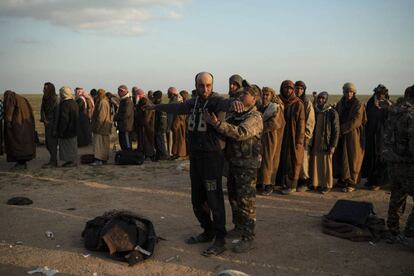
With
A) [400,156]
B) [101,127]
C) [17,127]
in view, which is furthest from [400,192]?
[17,127]

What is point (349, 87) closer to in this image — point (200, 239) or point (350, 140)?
point (350, 140)

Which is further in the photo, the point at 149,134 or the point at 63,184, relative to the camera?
the point at 149,134

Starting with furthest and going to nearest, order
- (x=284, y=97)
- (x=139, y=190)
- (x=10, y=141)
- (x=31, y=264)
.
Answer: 1. (x=10, y=141)
2. (x=139, y=190)
3. (x=284, y=97)
4. (x=31, y=264)

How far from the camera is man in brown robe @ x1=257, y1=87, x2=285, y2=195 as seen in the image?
25.0 ft

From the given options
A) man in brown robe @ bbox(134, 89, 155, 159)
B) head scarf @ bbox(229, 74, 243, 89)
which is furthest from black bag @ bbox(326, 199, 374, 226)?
man in brown robe @ bbox(134, 89, 155, 159)

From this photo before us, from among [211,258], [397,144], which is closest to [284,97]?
[397,144]

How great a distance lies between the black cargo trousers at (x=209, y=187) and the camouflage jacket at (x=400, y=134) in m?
2.19

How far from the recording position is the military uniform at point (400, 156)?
5.19m

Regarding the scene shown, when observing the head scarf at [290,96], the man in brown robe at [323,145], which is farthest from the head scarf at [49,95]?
the man in brown robe at [323,145]

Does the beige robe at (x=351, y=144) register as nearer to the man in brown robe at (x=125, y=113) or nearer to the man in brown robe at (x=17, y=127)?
the man in brown robe at (x=125, y=113)

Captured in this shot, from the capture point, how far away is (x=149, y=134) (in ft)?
40.7

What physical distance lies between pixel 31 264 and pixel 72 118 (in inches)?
247

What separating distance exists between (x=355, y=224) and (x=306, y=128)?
2.66 meters

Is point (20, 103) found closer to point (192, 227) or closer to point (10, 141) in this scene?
point (10, 141)
